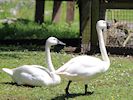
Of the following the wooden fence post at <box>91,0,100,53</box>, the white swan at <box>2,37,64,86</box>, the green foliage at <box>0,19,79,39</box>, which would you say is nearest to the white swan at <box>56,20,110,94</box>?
the white swan at <box>2,37,64,86</box>

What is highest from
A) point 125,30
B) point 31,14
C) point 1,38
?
point 125,30

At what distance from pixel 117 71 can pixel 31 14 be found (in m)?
18.9

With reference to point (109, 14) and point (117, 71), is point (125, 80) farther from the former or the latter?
point (109, 14)

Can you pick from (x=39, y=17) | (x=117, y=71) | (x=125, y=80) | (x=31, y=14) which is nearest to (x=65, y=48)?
(x=117, y=71)

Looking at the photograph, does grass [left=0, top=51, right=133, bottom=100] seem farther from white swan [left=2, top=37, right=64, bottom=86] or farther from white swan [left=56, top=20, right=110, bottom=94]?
white swan [left=56, top=20, right=110, bottom=94]

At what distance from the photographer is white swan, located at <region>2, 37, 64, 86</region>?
→ 30.1 feet

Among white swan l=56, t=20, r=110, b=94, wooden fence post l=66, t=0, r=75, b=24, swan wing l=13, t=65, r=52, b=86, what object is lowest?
wooden fence post l=66, t=0, r=75, b=24

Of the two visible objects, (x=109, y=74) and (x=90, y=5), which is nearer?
(x=109, y=74)

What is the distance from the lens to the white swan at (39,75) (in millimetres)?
9164

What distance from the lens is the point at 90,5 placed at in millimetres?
14680

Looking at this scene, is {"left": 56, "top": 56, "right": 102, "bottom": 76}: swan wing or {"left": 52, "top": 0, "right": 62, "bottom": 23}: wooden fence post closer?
{"left": 56, "top": 56, "right": 102, "bottom": 76}: swan wing

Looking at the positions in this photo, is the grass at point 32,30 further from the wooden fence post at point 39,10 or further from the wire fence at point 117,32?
the wire fence at point 117,32

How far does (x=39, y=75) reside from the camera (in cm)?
927

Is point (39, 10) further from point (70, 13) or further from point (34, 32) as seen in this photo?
point (34, 32)
